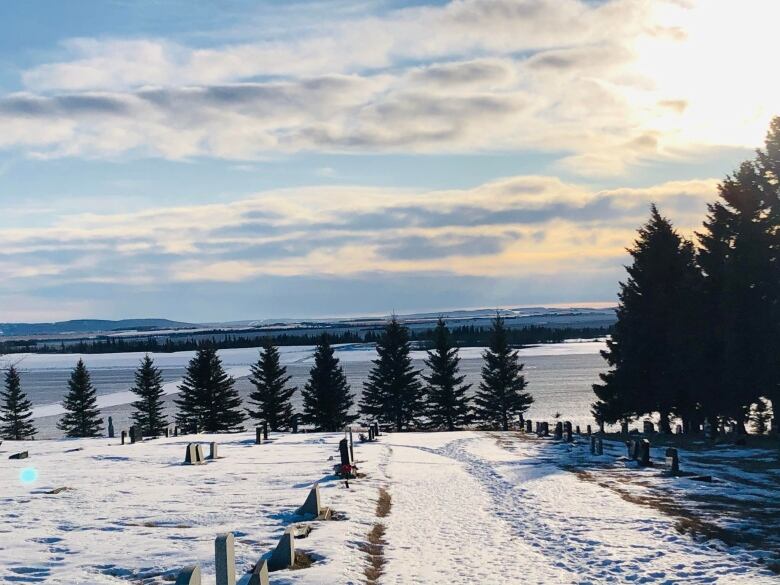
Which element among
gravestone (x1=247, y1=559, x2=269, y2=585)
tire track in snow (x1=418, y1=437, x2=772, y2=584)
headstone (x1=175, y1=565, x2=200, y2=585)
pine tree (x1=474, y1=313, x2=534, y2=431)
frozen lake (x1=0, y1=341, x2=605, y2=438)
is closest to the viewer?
headstone (x1=175, y1=565, x2=200, y2=585)

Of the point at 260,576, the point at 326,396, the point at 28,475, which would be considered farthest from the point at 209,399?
the point at 260,576

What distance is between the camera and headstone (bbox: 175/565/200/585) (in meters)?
9.83

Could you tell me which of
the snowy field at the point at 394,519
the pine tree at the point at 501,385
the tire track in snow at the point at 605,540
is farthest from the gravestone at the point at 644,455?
the pine tree at the point at 501,385

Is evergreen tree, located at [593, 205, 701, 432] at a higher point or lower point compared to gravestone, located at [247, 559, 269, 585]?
higher

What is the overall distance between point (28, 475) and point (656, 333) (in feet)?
117

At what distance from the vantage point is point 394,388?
224 ft

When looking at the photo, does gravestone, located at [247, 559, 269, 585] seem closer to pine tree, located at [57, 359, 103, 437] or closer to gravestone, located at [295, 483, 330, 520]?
gravestone, located at [295, 483, 330, 520]

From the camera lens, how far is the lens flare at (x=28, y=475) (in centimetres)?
Result: 2347

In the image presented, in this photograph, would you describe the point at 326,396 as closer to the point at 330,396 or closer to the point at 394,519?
the point at 330,396

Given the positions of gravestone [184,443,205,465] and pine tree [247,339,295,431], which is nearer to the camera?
gravestone [184,443,205,465]

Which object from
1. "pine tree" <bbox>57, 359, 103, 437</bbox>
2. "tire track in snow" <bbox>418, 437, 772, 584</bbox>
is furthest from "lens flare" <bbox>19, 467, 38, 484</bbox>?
"pine tree" <bbox>57, 359, 103, 437</bbox>

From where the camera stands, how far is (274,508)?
18.4 m

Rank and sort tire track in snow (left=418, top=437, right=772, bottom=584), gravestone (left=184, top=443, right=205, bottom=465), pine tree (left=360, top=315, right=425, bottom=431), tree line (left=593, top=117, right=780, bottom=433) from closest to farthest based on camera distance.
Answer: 1. tire track in snow (left=418, top=437, right=772, bottom=584)
2. gravestone (left=184, top=443, right=205, bottom=465)
3. tree line (left=593, top=117, right=780, bottom=433)
4. pine tree (left=360, top=315, right=425, bottom=431)

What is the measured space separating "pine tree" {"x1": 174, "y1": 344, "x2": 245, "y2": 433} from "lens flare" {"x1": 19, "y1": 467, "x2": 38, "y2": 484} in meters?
39.7
